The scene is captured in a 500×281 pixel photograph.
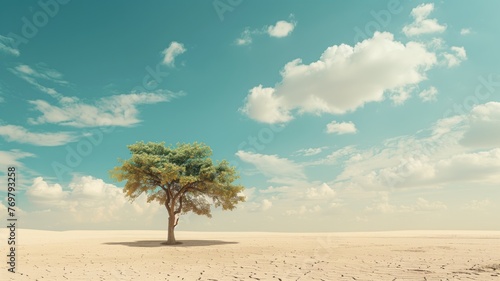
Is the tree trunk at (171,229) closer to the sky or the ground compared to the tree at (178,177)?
closer to the ground

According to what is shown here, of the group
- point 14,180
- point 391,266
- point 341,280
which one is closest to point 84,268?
point 14,180

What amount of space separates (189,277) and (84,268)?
632 centimetres

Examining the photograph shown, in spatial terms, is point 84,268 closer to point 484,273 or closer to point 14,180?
point 14,180

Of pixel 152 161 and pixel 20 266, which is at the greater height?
pixel 152 161

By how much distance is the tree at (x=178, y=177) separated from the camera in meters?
32.1

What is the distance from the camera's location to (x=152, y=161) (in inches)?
1265

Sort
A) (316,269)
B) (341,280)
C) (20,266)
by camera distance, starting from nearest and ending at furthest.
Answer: (341,280), (316,269), (20,266)

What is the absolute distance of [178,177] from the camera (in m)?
31.4

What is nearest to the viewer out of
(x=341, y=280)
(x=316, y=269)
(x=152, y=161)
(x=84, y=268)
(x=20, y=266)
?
(x=341, y=280)

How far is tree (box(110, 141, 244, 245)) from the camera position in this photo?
105 feet

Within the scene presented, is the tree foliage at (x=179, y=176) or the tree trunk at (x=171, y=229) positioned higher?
the tree foliage at (x=179, y=176)

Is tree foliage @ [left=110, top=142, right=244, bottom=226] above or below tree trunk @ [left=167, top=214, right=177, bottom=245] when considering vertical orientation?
above

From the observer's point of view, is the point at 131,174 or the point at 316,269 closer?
the point at 316,269

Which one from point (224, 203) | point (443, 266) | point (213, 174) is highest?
point (213, 174)
